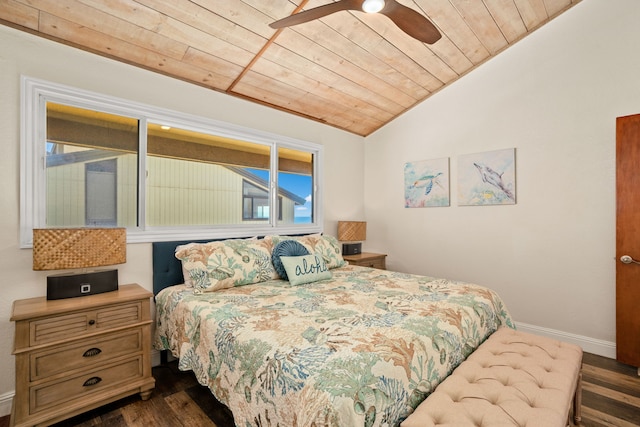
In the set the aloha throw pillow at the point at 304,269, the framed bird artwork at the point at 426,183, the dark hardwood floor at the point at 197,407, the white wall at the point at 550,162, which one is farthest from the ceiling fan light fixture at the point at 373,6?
the dark hardwood floor at the point at 197,407

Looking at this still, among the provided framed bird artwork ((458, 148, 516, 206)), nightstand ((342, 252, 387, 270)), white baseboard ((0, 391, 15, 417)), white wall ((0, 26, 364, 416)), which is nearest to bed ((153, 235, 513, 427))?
white wall ((0, 26, 364, 416))

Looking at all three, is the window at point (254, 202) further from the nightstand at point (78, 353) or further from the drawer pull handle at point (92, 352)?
the drawer pull handle at point (92, 352)

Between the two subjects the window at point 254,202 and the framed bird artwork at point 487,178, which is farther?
the window at point 254,202

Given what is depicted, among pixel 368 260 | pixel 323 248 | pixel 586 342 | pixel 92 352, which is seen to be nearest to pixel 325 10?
pixel 323 248

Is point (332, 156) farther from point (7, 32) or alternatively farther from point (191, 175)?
point (7, 32)

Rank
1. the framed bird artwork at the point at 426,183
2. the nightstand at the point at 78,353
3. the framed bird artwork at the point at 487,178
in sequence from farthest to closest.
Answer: the framed bird artwork at the point at 426,183 < the framed bird artwork at the point at 487,178 < the nightstand at the point at 78,353

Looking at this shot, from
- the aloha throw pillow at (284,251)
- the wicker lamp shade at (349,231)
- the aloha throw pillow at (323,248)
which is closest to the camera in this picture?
the aloha throw pillow at (284,251)

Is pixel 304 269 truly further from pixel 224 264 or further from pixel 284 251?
pixel 224 264

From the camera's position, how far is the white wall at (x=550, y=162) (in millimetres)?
2592

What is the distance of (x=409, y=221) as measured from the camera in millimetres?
3898

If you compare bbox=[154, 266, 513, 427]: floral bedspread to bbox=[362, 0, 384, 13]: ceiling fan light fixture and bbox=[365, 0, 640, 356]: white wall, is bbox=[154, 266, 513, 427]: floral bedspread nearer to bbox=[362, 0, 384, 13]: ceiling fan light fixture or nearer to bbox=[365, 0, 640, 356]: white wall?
bbox=[365, 0, 640, 356]: white wall

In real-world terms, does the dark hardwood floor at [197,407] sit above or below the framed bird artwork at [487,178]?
below

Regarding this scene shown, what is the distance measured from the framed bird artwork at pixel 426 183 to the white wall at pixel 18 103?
74.8 inches

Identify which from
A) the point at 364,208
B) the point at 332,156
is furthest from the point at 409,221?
the point at 332,156
